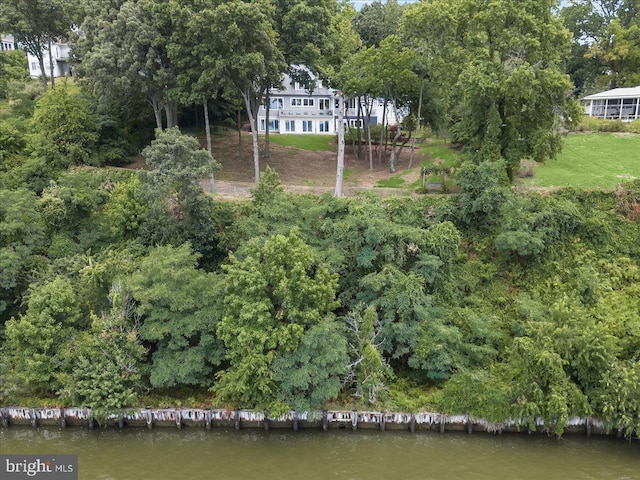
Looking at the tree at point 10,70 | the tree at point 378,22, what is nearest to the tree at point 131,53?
the tree at point 10,70

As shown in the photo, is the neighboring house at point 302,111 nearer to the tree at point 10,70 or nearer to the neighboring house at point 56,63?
the tree at point 10,70

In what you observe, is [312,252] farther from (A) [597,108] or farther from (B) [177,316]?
(A) [597,108]

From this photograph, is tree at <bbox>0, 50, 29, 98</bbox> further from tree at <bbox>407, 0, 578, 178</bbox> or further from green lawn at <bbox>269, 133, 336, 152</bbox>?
tree at <bbox>407, 0, 578, 178</bbox>

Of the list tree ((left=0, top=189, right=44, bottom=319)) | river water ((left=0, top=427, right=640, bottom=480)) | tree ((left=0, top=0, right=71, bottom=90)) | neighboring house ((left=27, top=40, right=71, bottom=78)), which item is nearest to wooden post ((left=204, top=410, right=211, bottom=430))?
river water ((left=0, top=427, right=640, bottom=480))

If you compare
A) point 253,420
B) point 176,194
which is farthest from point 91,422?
point 176,194

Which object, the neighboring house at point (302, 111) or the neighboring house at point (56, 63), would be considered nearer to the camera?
the neighboring house at point (302, 111)

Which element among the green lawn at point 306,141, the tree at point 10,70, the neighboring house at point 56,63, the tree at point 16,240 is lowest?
the tree at point 16,240
